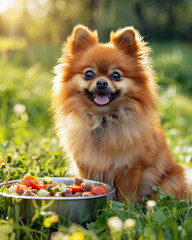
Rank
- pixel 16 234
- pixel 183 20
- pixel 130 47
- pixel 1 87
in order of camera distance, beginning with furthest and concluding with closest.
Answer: pixel 183 20
pixel 1 87
pixel 130 47
pixel 16 234

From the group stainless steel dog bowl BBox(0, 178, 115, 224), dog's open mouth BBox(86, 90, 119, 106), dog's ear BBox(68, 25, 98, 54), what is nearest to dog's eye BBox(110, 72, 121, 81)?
dog's open mouth BBox(86, 90, 119, 106)

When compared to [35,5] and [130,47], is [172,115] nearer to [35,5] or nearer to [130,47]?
[130,47]

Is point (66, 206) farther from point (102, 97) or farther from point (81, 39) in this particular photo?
point (81, 39)

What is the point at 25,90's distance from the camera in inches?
265

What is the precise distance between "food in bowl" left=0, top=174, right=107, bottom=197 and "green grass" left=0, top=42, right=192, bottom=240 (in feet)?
0.42

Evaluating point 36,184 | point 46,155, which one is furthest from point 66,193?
→ point 46,155

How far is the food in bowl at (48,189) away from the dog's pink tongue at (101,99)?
730mm

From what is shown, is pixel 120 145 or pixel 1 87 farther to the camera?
pixel 1 87

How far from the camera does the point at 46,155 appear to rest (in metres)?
3.61

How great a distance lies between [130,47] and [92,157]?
1145 mm

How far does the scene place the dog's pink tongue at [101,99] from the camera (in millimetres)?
2938

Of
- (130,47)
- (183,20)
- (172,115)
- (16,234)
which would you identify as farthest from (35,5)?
(16,234)

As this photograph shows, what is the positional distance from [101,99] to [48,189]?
0.95 m

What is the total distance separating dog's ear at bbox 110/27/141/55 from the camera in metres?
3.16
